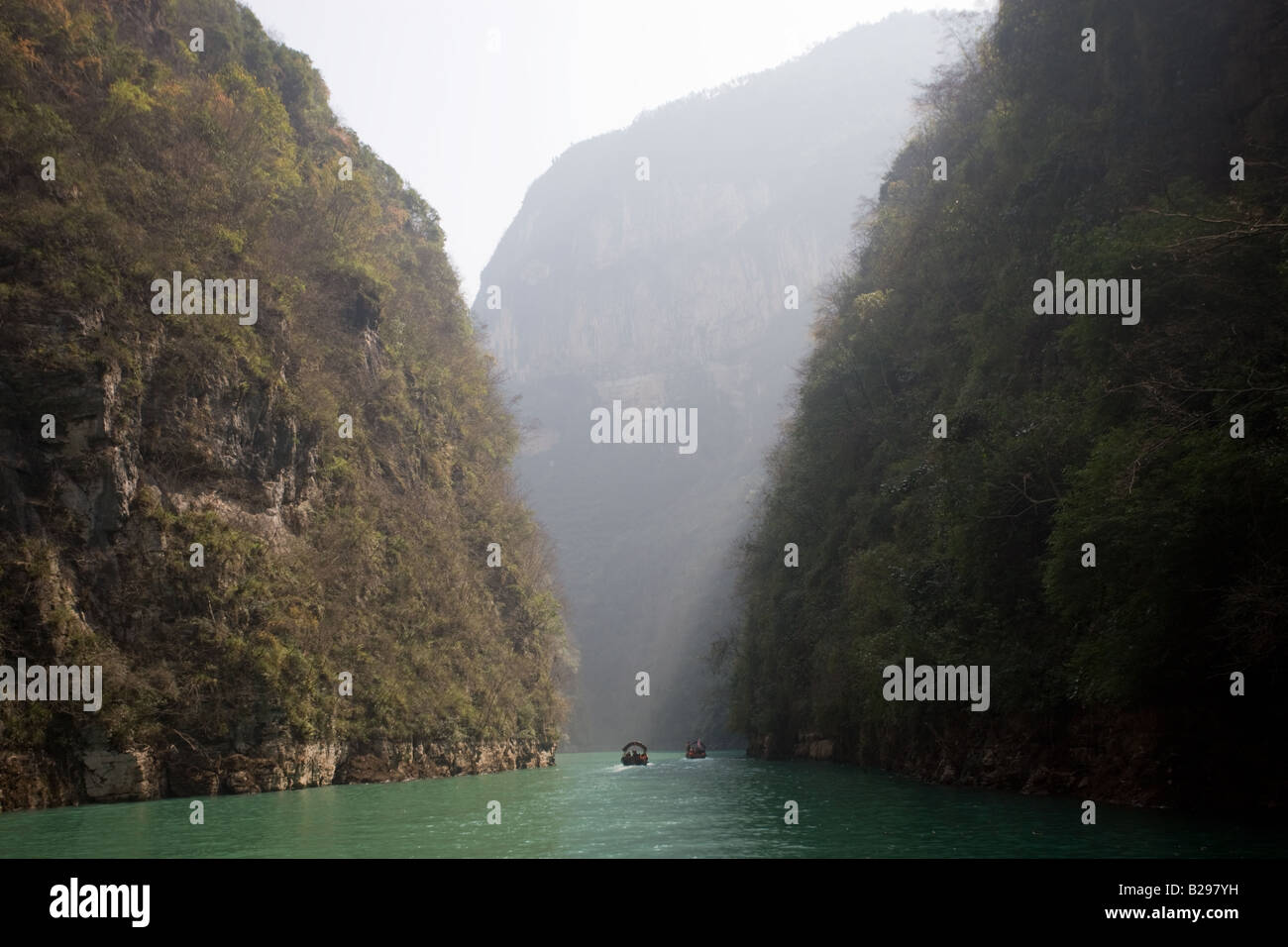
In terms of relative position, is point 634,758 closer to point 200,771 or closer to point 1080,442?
point 200,771

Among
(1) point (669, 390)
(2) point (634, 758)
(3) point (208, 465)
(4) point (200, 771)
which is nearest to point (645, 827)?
(4) point (200, 771)

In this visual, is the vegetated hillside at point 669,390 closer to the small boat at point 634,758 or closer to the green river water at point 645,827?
the small boat at point 634,758

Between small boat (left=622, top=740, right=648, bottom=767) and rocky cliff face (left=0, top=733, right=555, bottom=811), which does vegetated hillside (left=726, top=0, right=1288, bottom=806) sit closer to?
small boat (left=622, top=740, right=648, bottom=767)

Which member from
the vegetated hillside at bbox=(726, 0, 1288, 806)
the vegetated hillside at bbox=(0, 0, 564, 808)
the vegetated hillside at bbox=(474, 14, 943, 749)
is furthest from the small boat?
the vegetated hillside at bbox=(474, 14, 943, 749)

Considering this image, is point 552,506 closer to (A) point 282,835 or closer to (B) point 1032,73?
(B) point 1032,73

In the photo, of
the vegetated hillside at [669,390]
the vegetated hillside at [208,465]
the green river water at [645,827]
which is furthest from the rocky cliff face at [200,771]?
the vegetated hillside at [669,390]

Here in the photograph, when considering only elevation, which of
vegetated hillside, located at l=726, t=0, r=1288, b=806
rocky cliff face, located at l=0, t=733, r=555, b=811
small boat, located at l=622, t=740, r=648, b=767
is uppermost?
vegetated hillside, located at l=726, t=0, r=1288, b=806

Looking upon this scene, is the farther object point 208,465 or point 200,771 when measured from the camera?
point 208,465
